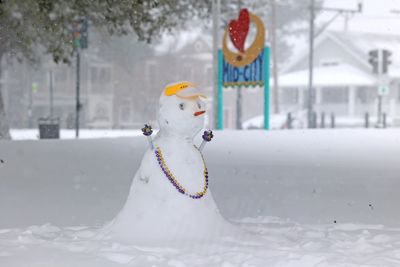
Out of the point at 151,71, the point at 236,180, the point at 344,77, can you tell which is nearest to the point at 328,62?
the point at 344,77

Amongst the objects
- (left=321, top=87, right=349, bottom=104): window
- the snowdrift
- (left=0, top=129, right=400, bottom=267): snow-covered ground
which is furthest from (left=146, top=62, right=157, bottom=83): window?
(left=0, top=129, right=400, bottom=267): snow-covered ground

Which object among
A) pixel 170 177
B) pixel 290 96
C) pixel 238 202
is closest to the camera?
pixel 170 177

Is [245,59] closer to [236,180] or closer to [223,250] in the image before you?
[236,180]

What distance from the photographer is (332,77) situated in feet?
153

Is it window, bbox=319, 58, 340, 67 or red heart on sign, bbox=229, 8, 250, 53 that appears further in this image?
window, bbox=319, 58, 340, 67

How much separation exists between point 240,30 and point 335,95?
28.9m

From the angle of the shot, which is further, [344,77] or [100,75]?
[100,75]

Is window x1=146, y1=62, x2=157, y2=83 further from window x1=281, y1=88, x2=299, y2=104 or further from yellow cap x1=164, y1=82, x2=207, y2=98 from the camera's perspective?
yellow cap x1=164, y1=82, x2=207, y2=98

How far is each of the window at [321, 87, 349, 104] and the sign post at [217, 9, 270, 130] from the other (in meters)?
27.4

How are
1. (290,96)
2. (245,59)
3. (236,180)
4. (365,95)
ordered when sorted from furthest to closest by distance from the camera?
(290,96) < (365,95) < (245,59) < (236,180)

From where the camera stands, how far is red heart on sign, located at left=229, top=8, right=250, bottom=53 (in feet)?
71.2

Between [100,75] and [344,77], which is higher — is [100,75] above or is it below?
above

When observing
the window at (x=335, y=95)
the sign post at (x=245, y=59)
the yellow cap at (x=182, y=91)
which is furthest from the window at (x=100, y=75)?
the yellow cap at (x=182, y=91)

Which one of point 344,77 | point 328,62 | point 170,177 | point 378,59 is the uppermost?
point 328,62
